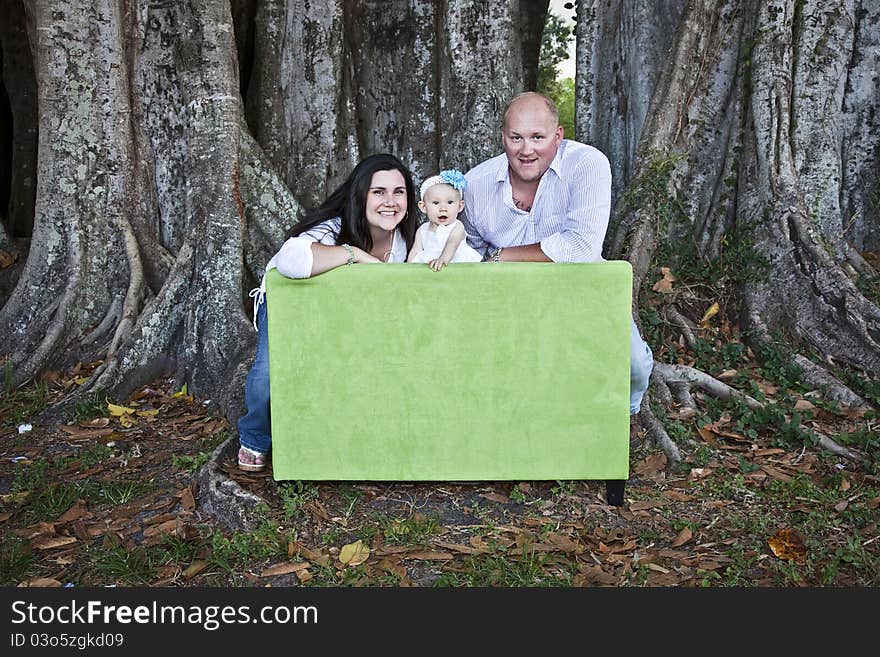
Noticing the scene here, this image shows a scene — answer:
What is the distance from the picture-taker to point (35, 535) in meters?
3.63

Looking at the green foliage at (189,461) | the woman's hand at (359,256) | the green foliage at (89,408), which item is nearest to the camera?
the woman's hand at (359,256)

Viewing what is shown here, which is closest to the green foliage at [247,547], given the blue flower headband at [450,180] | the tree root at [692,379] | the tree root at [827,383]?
the blue flower headband at [450,180]

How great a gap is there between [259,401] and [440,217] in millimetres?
1167

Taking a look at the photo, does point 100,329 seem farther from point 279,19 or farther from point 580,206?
point 580,206

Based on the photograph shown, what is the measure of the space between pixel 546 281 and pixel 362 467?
1102mm

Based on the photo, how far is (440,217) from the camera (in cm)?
388

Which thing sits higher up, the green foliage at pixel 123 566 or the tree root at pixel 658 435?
the tree root at pixel 658 435

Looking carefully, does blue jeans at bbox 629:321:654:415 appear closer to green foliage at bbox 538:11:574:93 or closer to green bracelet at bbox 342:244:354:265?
green bracelet at bbox 342:244:354:265

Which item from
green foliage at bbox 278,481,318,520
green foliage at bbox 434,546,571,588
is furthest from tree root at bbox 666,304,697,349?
green foliage at bbox 278,481,318,520

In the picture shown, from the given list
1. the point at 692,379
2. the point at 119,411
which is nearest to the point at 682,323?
the point at 692,379

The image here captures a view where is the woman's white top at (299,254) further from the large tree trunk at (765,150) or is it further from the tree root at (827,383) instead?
the tree root at (827,383)

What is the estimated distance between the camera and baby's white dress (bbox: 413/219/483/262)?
3844 mm

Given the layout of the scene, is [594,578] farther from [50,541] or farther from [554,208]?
[50,541]

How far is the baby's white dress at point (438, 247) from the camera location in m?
3.84
